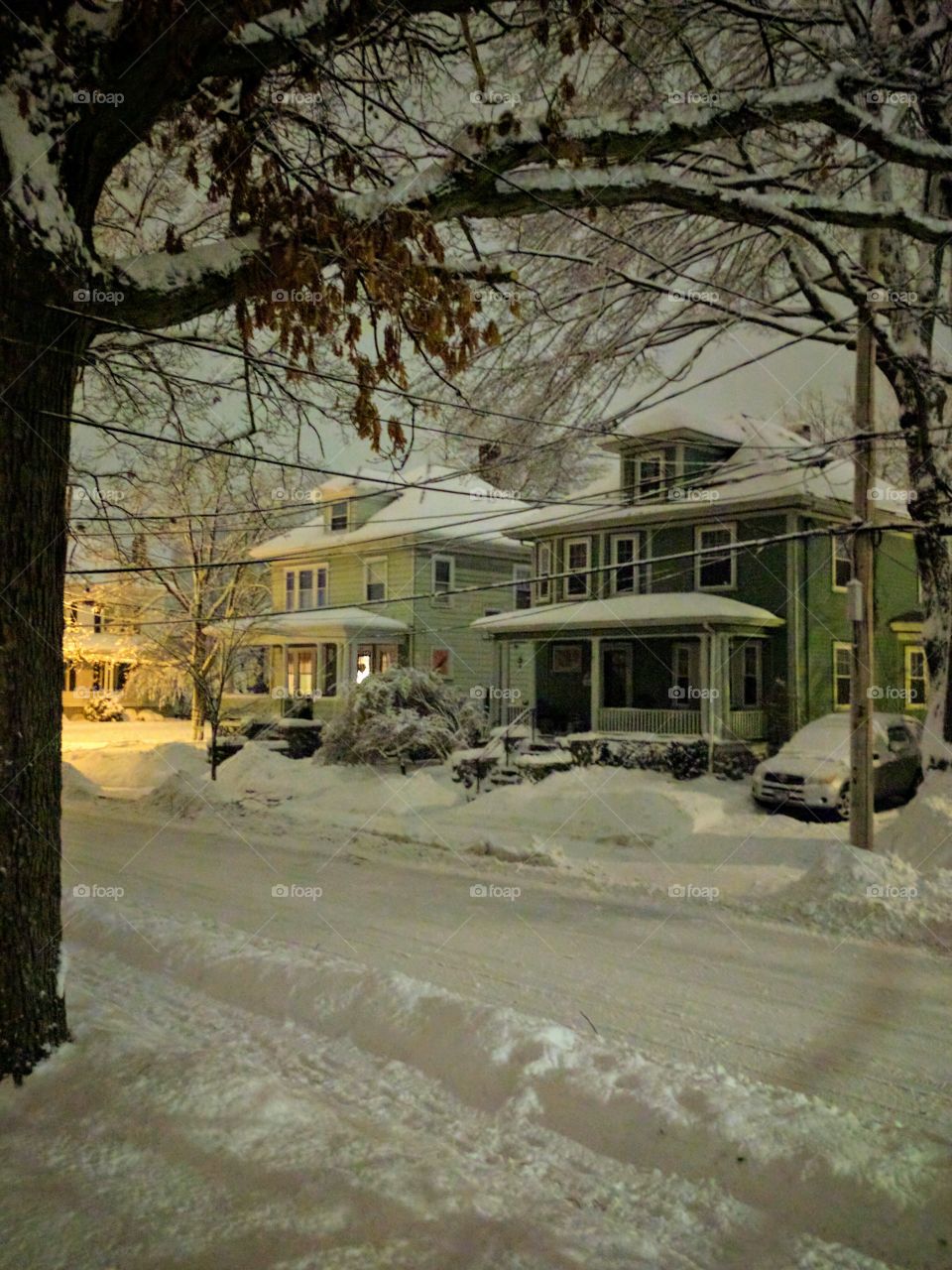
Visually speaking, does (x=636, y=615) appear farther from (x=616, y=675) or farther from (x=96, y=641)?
(x=96, y=641)

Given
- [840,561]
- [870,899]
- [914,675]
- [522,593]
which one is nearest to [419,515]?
[522,593]

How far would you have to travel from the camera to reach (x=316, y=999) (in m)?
6.33

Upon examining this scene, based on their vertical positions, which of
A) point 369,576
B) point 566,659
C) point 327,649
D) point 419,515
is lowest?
point 566,659

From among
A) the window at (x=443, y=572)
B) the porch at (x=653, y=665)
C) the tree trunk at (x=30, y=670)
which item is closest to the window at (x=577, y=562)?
the porch at (x=653, y=665)

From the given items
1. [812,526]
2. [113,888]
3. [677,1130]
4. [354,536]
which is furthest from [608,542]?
[677,1130]

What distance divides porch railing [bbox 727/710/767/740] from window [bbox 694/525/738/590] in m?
3.25

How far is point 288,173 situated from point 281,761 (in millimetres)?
15621

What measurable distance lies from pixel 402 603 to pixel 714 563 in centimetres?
1193

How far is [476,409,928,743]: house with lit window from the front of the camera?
2172 cm

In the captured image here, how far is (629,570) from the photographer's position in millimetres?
24406

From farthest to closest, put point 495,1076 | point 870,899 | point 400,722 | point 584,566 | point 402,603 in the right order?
point 402,603
point 584,566
point 400,722
point 870,899
point 495,1076

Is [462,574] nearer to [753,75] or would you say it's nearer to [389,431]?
[753,75]

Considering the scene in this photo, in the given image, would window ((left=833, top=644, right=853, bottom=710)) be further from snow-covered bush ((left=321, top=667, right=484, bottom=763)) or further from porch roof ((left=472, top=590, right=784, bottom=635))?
snow-covered bush ((left=321, top=667, right=484, bottom=763))

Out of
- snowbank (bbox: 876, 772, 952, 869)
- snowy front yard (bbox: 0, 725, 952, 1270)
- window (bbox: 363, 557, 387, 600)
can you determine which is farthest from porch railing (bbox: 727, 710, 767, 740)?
window (bbox: 363, 557, 387, 600)
